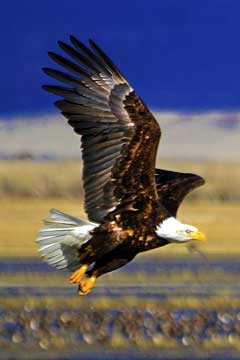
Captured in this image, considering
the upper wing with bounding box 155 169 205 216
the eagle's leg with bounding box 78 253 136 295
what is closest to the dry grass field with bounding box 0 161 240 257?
the upper wing with bounding box 155 169 205 216

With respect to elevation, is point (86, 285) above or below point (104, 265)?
below

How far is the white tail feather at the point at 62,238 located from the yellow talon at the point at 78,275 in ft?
0.24

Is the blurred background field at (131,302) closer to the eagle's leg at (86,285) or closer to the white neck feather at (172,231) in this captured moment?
the eagle's leg at (86,285)

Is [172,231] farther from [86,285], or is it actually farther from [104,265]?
[86,285]

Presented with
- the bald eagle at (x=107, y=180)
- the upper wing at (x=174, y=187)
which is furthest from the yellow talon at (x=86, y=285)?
the upper wing at (x=174, y=187)

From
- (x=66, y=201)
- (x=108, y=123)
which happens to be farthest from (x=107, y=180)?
(x=66, y=201)

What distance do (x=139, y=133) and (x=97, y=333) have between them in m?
1.45

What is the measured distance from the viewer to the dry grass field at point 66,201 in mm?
27094

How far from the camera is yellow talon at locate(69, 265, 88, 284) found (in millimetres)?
15078

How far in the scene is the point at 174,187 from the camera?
1591cm

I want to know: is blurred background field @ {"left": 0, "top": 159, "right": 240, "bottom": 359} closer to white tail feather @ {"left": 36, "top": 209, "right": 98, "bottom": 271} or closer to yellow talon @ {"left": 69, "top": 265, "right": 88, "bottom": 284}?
yellow talon @ {"left": 69, "top": 265, "right": 88, "bottom": 284}

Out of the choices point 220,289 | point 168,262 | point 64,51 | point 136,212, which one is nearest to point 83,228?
point 136,212

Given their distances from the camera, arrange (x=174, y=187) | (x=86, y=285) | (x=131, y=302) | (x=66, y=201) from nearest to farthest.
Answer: (x=86, y=285), (x=174, y=187), (x=131, y=302), (x=66, y=201)

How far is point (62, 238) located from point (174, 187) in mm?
1180
